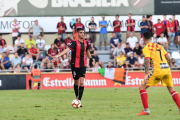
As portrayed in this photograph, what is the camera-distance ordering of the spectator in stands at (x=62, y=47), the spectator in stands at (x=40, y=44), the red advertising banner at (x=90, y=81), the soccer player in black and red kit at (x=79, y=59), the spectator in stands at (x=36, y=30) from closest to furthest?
the soccer player in black and red kit at (x=79, y=59)
the red advertising banner at (x=90, y=81)
the spectator in stands at (x=62, y=47)
the spectator in stands at (x=40, y=44)
the spectator in stands at (x=36, y=30)

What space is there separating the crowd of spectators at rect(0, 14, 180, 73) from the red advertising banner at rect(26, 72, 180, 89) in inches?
22.8

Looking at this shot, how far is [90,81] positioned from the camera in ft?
69.7

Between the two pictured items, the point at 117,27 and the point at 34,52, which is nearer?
the point at 34,52

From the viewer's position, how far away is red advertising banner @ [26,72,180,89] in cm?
2108

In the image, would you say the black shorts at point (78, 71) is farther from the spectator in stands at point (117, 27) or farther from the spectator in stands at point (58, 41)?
the spectator in stands at point (117, 27)

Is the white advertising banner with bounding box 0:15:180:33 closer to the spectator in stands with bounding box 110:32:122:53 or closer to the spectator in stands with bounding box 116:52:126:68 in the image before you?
the spectator in stands with bounding box 110:32:122:53

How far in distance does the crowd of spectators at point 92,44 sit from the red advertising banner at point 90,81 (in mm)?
580

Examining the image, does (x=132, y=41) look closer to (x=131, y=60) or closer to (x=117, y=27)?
(x=117, y=27)

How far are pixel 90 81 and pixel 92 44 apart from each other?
338 cm

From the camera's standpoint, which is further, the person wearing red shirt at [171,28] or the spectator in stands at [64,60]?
the person wearing red shirt at [171,28]

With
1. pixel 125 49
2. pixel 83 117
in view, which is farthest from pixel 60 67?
pixel 83 117

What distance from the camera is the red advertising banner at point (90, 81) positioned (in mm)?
21083

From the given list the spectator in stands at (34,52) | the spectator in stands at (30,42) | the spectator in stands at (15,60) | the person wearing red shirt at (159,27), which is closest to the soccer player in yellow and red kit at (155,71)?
the spectator in stands at (15,60)

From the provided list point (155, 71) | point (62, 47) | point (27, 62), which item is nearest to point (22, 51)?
point (27, 62)
